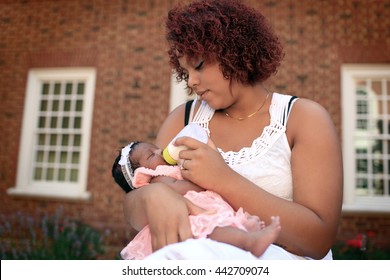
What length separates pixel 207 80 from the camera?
1.84m

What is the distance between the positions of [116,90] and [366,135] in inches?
174

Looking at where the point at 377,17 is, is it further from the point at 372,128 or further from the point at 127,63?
the point at 127,63

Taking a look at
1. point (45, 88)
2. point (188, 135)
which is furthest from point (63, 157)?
point (188, 135)

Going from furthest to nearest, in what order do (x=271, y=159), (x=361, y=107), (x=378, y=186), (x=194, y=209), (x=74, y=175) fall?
(x=74, y=175) < (x=361, y=107) < (x=378, y=186) < (x=271, y=159) < (x=194, y=209)

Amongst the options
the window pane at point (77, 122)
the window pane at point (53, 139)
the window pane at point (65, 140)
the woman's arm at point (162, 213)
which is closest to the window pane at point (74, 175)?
the window pane at point (65, 140)

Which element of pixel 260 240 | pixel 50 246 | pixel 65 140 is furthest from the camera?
pixel 65 140

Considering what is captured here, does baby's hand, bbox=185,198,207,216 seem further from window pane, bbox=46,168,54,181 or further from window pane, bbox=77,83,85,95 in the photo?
window pane, bbox=46,168,54,181

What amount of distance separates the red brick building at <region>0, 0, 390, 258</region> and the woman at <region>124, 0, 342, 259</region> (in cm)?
494

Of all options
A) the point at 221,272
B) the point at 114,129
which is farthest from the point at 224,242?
the point at 114,129

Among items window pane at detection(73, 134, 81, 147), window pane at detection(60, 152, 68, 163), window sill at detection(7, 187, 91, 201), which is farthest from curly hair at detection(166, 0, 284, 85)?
window pane at detection(60, 152, 68, 163)

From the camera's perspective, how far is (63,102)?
8008 millimetres

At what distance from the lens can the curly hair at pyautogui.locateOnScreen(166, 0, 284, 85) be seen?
181 centimetres

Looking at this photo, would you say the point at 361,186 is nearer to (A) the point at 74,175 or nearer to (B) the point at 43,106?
(A) the point at 74,175

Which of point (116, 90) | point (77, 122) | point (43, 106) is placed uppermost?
point (116, 90)
